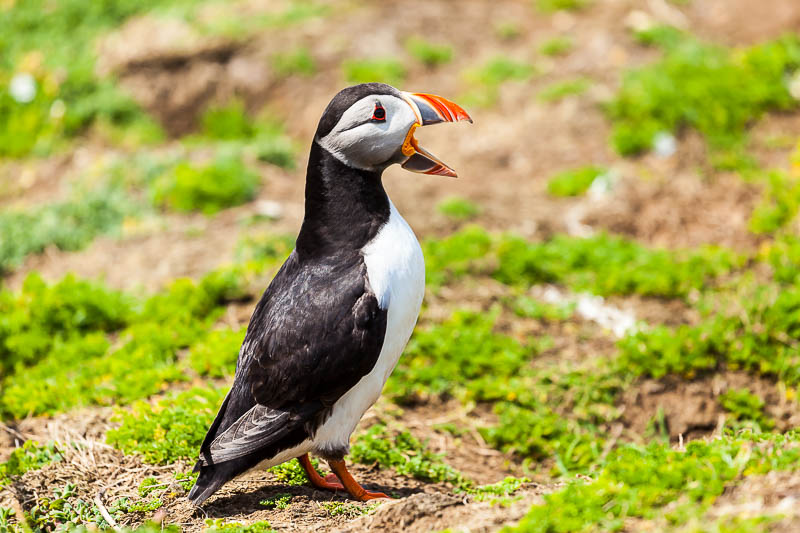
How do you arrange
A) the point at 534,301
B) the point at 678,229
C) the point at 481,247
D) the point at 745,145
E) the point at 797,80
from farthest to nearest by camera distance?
the point at 797,80
the point at 745,145
the point at 678,229
the point at 481,247
the point at 534,301

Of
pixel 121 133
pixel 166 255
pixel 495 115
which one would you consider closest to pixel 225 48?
pixel 121 133

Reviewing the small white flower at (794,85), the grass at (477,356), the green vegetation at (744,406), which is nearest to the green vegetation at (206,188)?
the grass at (477,356)

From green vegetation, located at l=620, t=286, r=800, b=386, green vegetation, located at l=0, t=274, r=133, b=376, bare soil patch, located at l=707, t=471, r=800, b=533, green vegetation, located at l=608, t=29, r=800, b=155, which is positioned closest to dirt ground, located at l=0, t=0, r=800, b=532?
bare soil patch, located at l=707, t=471, r=800, b=533

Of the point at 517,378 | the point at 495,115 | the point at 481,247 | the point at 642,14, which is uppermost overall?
the point at 642,14

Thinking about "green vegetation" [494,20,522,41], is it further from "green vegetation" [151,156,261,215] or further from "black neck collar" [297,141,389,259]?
"black neck collar" [297,141,389,259]

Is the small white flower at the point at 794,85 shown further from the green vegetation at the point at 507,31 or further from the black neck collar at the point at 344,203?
the black neck collar at the point at 344,203

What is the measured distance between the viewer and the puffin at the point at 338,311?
3.63 m

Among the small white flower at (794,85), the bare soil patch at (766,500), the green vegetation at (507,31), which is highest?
the green vegetation at (507,31)

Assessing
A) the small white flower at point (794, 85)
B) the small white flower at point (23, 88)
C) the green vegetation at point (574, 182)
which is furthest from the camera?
the small white flower at point (23, 88)

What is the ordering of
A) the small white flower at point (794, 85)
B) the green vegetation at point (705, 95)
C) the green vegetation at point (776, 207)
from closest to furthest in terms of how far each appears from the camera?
the green vegetation at point (776, 207), the green vegetation at point (705, 95), the small white flower at point (794, 85)

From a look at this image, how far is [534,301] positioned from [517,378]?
0.94 m

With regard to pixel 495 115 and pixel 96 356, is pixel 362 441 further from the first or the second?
pixel 495 115

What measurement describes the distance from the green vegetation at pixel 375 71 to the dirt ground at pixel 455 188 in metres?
0.16

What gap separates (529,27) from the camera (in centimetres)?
1056
